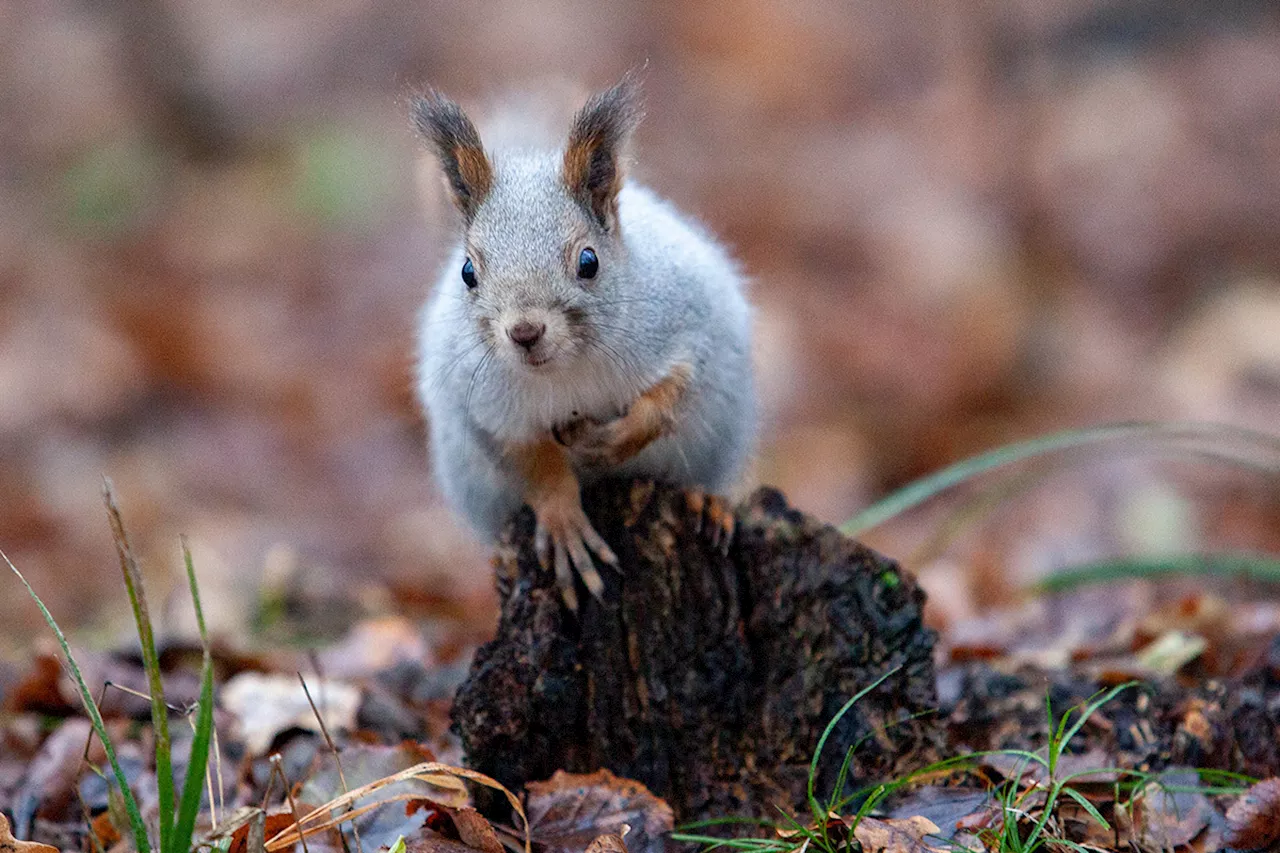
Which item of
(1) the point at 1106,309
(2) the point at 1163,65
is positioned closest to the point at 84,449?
(1) the point at 1106,309

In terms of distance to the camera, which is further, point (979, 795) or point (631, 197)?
point (631, 197)

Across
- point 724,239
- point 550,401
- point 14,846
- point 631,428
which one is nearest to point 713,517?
point 631,428

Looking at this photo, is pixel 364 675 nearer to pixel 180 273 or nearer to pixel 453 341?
pixel 453 341

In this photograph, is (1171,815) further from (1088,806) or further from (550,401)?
(550,401)

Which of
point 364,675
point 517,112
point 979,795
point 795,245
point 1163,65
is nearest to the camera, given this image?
point 979,795

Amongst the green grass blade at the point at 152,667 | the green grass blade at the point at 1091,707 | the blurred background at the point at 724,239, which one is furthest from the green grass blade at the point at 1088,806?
the blurred background at the point at 724,239

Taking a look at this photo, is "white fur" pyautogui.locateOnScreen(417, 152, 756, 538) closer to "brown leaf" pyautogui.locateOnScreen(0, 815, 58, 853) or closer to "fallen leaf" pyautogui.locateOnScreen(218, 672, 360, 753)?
"fallen leaf" pyautogui.locateOnScreen(218, 672, 360, 753)

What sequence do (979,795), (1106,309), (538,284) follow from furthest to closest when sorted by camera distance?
(1106,309) < (538,284) < (979,795)
